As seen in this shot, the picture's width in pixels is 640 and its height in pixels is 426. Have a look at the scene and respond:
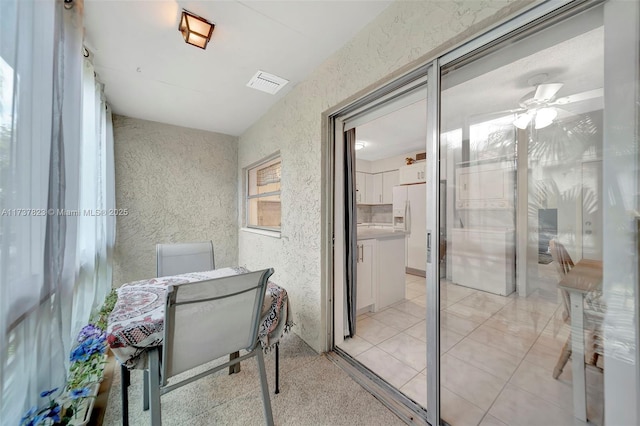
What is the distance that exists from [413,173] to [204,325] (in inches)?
177

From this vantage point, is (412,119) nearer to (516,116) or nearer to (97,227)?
(516,116)

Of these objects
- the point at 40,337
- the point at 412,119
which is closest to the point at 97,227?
the point at 40,337

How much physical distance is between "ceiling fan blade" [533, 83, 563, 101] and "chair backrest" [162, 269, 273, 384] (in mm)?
1543

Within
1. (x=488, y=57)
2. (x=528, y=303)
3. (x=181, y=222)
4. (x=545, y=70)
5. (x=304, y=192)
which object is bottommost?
(x=528, y=303)

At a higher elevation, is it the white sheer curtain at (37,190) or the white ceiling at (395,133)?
the white ceiling at (395,133)

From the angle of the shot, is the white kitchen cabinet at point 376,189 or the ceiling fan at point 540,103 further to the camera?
the white kitchen cabinet at point 376,189

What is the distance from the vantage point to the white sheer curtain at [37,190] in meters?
0.78

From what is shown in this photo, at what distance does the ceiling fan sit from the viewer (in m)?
0.93

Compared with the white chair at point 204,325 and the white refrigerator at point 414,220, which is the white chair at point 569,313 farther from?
the white refrigerator at point 414,220

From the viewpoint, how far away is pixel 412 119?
122 inches

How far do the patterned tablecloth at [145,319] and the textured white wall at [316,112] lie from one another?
590 millimetres

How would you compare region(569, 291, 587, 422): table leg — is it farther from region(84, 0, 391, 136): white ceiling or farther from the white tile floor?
region(84, 0, 391, 136): white ceiling

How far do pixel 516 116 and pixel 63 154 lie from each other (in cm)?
227

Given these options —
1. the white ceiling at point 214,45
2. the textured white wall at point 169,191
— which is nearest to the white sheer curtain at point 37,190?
the white ceiling at point 214,45
